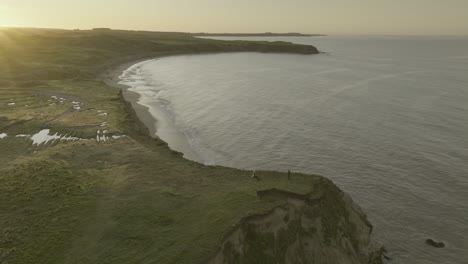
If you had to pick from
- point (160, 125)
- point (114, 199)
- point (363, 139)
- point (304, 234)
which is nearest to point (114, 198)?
point (114, 199)

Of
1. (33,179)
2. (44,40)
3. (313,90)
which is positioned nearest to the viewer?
(33,179)

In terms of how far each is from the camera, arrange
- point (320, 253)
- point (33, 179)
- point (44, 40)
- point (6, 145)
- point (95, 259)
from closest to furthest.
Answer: point (95, 259), point (320, 253), point (33, 179), point (6, 145), point (44, 40)

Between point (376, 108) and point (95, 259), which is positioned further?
point (376, 108)

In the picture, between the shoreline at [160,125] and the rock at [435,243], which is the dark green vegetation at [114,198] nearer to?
the shoreline at [160,125]

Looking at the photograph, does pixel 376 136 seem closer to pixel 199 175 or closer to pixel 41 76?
pixel 199 175

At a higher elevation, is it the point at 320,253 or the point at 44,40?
the point at 44,40

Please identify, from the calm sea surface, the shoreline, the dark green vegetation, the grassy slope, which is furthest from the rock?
the shoreline

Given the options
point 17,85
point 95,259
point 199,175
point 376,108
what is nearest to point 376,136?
point 376,108

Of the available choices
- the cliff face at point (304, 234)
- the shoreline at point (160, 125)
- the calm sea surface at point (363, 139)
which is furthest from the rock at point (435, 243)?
the shoreline at point (160, 125)
